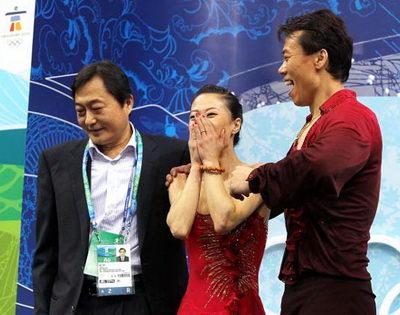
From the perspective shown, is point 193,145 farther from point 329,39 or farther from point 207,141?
point 329,39

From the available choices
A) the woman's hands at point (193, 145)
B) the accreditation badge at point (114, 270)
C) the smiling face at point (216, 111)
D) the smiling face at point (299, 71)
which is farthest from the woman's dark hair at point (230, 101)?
the accreditation badge at point (114, 270)

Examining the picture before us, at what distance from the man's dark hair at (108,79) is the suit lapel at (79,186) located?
0.71 feet

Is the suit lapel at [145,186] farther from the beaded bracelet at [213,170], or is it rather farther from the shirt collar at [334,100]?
the shirt collar at [334,100]

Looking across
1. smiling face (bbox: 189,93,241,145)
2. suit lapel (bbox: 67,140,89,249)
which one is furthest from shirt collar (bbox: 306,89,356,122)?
suit lapel (bbox: 67,140,89,249)

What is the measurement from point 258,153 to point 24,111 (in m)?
1.46

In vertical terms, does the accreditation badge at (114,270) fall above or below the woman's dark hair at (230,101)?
below

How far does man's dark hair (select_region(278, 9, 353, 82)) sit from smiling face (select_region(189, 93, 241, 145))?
0.52 metres

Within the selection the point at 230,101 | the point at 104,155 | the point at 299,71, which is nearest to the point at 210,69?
the point at 230,101

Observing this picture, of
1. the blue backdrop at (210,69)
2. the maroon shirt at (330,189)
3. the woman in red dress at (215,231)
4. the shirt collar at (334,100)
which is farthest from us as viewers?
the blue backdrop at (210,69)

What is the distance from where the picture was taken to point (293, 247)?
2.12 m

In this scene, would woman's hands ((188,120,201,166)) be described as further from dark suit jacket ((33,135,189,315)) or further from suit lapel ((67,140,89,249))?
suit lapel ((67,140,89,249))

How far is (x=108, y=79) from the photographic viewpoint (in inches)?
105

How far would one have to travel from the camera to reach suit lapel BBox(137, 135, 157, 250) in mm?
2609

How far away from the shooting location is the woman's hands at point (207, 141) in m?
2.47
